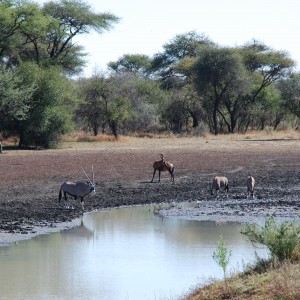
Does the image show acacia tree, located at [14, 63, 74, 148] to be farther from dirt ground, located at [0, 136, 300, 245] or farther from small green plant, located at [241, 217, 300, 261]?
small green plant, located at [241, 217, 300, 261]

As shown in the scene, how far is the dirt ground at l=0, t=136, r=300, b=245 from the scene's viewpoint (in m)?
20.2

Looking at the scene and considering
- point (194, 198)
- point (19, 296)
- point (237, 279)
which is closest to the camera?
point (237, 279)

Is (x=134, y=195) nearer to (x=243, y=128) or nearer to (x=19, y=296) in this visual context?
(x=19, y=296)

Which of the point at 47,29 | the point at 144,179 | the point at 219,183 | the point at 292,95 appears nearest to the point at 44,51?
the point at 47,29

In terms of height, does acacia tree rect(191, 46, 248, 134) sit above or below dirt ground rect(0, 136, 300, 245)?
above

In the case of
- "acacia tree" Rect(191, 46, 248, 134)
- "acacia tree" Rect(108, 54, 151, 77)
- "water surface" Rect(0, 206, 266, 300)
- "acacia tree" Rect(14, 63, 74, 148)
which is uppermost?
"acacia tree" Rect(108, 54, 151, 77)

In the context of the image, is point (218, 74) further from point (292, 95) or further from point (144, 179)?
point (144, 179)

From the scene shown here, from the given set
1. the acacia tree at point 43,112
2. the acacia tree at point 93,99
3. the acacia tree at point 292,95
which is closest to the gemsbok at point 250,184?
the acacia tree at point 43,112

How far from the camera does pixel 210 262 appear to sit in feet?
47.3

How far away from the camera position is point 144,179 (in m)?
27.6

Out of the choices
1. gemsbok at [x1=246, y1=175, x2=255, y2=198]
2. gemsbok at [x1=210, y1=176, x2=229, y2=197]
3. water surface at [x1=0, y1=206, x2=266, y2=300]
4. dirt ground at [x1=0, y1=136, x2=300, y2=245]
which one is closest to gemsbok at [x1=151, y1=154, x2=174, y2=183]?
dirt ground at [x1=0, y1=136, x2=300, y2=245]

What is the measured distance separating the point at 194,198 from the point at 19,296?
11904 mm

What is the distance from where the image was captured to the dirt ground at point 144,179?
797 inches

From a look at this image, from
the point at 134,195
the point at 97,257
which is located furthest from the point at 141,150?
the point at 97,257
